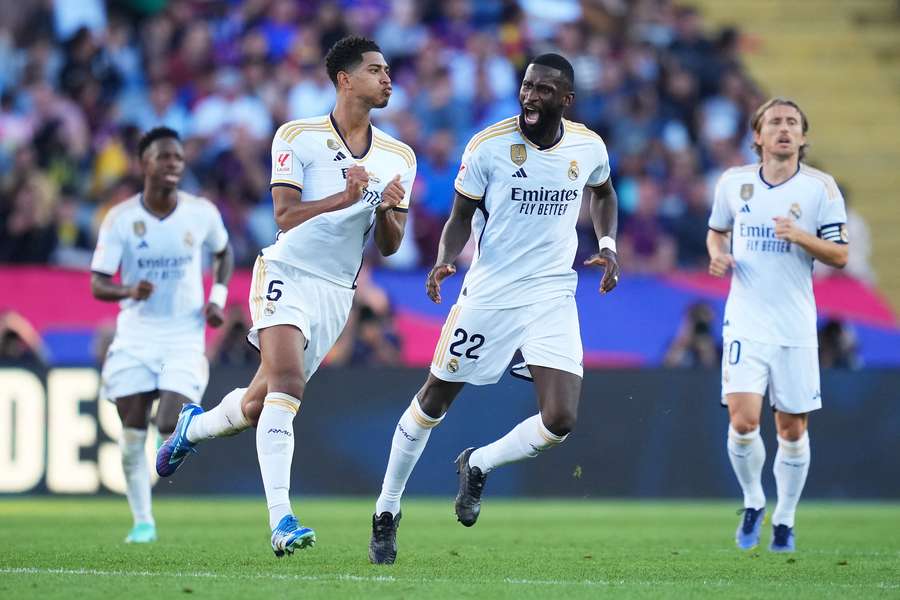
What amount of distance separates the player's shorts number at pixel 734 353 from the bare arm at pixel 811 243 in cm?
79

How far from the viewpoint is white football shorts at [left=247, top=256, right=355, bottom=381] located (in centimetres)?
896

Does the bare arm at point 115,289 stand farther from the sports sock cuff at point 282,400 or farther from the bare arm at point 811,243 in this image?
the bare arm at point 811,243

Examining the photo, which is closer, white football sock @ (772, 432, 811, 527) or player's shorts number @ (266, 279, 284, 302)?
player's shorts number @ (266, 279, 284, 302)

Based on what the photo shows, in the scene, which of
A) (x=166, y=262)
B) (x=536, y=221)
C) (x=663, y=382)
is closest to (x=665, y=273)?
(x=663, y=382)

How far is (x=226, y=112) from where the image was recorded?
1978 centimetres

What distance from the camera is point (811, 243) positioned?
10484mm

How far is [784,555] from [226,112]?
1139cm

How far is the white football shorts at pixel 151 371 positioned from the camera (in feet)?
37.7

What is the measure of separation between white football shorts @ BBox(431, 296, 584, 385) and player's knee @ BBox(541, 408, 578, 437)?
0.25m

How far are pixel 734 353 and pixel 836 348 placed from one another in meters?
5.87

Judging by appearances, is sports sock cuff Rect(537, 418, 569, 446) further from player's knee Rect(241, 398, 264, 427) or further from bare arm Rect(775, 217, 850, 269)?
bare arm Rect(775, 217, 850, 269)

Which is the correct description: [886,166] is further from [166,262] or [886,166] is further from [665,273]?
[166,262]

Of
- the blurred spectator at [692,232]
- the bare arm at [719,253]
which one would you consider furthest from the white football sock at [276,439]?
the blurred spectator at [692,232]

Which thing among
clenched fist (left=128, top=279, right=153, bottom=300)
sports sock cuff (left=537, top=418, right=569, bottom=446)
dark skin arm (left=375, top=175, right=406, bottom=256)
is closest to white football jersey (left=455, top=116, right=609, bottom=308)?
dark skin arm (left=375, top=175, right=406, bottom=256)
